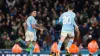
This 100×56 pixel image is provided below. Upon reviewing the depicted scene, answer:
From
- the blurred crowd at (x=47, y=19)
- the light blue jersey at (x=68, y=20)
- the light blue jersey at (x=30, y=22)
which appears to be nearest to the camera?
the light blue jersey at (x=68, y=20)

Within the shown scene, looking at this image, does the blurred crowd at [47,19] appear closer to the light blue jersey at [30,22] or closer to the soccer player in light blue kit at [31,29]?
the soccer player in light blue kit at [31,29]

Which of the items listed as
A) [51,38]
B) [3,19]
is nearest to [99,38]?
[51,38]

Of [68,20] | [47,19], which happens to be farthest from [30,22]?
[47,19]

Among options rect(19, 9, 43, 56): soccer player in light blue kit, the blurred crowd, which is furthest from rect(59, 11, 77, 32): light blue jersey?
the blurred crowd

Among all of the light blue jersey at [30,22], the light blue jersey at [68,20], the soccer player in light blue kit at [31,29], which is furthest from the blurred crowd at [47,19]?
the light blue jersey at [68,20]

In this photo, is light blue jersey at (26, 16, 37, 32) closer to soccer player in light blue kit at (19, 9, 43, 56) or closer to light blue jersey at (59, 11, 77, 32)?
soccer player in light blue kit at (19, 9, 43, 56)

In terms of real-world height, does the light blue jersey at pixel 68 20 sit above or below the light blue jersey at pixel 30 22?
below

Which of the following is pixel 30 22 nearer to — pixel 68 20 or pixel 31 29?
pixel 31 29

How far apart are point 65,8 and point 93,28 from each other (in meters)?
2.90

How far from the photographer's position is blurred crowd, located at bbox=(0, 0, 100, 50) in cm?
2231

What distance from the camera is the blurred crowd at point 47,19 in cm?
2231

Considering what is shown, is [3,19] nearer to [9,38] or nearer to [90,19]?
[9,38]

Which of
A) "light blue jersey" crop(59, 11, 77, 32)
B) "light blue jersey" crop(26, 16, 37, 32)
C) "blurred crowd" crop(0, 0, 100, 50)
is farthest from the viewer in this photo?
"blurred crowd" crop(0, 0, 100, 50)

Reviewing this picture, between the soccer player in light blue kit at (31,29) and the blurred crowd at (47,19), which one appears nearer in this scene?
the soccer player in light blue kit at (31,29)
